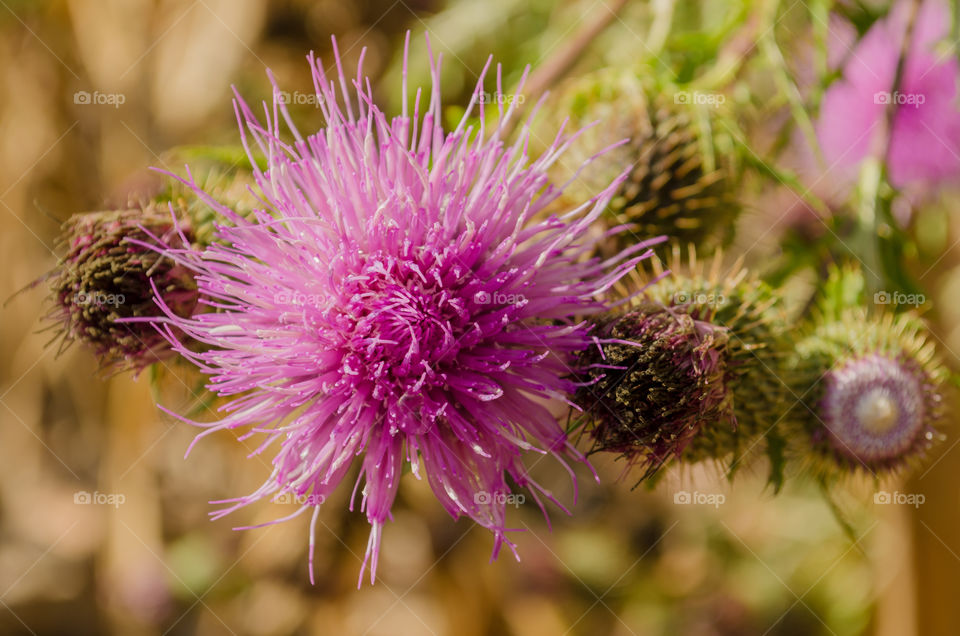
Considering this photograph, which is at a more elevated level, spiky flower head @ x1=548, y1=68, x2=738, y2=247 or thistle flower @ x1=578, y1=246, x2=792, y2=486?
spiky flower head @ x1=548, y1=68, x2=738, y2=247

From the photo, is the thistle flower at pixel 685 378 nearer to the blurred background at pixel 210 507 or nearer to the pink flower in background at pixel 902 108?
the pink flower in background at pixel 902 108

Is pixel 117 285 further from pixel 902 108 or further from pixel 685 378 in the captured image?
pixel 902 108

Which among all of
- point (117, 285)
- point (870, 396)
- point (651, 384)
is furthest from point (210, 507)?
point (870, 396)

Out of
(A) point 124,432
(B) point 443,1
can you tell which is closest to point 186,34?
(B) point 443,1

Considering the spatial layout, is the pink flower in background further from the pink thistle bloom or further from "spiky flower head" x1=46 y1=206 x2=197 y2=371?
"spiky flower head" x1=46 y1=206 x2=197 y2=371

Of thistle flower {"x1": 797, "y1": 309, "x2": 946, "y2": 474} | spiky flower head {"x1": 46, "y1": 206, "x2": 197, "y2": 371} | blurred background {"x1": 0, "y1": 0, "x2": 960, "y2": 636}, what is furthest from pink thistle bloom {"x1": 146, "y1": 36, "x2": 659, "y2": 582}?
blurred background {"x1": 0, "y1": 0, "x2": 960, "y2": 636}

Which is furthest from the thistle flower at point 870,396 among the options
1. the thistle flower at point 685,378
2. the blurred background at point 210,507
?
Answer: the blurred background at point 210,507

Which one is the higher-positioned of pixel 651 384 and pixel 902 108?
pixel 902 108
